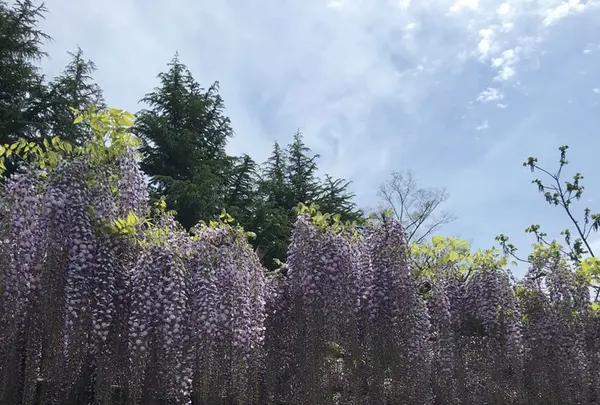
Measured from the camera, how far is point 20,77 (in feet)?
42.8

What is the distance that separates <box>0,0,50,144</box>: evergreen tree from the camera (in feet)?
41.0

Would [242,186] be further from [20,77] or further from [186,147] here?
[20,77]

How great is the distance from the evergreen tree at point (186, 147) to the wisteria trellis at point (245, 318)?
659cm

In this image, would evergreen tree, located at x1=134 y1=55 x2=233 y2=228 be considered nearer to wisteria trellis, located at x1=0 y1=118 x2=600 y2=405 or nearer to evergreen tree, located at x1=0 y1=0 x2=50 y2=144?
evergreen tree, located at x1=0 y1=0 x2=50 y2=144

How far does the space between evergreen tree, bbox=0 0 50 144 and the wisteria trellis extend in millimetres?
8254

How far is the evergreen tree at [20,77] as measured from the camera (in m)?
12.5

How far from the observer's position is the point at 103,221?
16.1ft

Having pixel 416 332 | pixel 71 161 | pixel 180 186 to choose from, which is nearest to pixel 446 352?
pixel 416 332

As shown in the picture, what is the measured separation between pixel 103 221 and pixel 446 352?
4.02m

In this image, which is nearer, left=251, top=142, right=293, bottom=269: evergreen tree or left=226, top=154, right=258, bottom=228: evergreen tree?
left=251, top=142, right=293, bottom=269: evergreen tree

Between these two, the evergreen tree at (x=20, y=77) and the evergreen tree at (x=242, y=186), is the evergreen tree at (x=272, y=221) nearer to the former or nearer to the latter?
the evergreen tree at (x=242, y=186)

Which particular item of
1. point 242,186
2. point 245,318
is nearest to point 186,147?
point 242,186

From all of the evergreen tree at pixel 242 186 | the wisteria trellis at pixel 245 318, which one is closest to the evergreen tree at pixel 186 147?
the evergreen tree at pixel 242 186

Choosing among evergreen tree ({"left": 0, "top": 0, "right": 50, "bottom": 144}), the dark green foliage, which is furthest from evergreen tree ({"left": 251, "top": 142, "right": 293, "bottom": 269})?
evergreen tree ({"left": 0, "top": 0, "right": 50, "bottom": 144})
